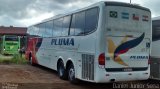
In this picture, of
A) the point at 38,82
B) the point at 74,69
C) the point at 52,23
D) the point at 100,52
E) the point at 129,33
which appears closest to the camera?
the point at 100,52

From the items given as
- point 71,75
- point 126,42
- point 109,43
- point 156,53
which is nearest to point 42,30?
point 71,75

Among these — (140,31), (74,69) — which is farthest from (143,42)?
(74,69)

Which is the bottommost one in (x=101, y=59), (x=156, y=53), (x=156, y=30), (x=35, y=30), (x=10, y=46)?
(x=101, y=59)

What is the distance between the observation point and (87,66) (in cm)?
1218

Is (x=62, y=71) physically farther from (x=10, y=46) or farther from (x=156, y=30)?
(x=10, y=46)

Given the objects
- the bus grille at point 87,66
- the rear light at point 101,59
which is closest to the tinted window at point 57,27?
the bus grille at point 87,66

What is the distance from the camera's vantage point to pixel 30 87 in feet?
42.1

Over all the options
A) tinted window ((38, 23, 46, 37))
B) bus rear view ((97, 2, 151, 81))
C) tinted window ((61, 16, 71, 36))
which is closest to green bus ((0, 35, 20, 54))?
tinted window ((38, 23, 46, 37))

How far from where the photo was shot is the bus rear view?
1159 cm

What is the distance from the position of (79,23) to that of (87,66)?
2.09 metres

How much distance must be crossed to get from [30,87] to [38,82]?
140cm

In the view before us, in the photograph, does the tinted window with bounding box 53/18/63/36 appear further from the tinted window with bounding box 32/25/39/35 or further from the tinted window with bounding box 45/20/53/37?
the tinted window with bounding box 32/25/39/35

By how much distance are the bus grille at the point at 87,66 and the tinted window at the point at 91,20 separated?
101 centimetres

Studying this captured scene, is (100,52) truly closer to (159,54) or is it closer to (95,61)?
(95,61)
